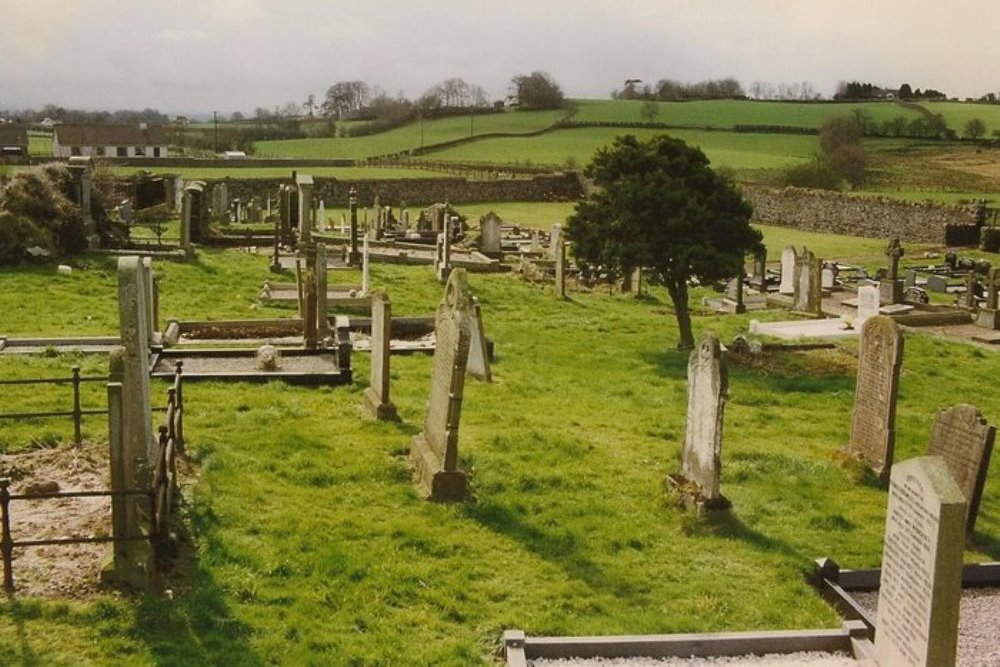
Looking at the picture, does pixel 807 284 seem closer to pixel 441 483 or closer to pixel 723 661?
pixel 441 483

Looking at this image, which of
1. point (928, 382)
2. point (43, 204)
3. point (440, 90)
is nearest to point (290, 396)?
point (928, 382)

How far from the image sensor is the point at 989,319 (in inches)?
992

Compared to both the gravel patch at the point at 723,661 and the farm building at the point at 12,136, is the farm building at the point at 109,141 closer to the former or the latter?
the farm building at the point at 12,136

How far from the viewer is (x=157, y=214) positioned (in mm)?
39969

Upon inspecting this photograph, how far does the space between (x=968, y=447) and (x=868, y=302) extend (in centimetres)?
1382

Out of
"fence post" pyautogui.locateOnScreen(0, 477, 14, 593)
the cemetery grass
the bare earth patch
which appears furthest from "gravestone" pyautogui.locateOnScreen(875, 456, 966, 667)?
"fence post" pyautogui.locateOnScreen(0, 477, 14, 593)

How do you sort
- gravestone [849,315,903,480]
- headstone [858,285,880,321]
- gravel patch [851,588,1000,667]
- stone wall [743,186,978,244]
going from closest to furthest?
gravel patch [851,588,1000,667] < gravestone [849,315,903,480] < headstone [858,285,880,321] < stone wall [743,186,978,244]

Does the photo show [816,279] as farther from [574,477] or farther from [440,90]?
[440,90]

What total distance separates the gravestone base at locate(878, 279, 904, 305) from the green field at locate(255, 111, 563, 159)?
64737mm

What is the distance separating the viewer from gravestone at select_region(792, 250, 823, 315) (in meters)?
25.6

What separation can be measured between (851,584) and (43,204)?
895 inches

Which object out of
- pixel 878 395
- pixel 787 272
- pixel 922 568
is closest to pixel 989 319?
pixel 787 272

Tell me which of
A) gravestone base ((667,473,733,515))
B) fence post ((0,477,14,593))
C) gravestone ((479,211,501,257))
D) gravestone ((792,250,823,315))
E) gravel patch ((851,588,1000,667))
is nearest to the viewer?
fence post ((0,477,14,593))

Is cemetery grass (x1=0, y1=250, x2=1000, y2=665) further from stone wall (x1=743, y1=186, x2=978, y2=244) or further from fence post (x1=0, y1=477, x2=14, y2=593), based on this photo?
stone wall (x1=743, y1=186, x2=978, y2=244)
